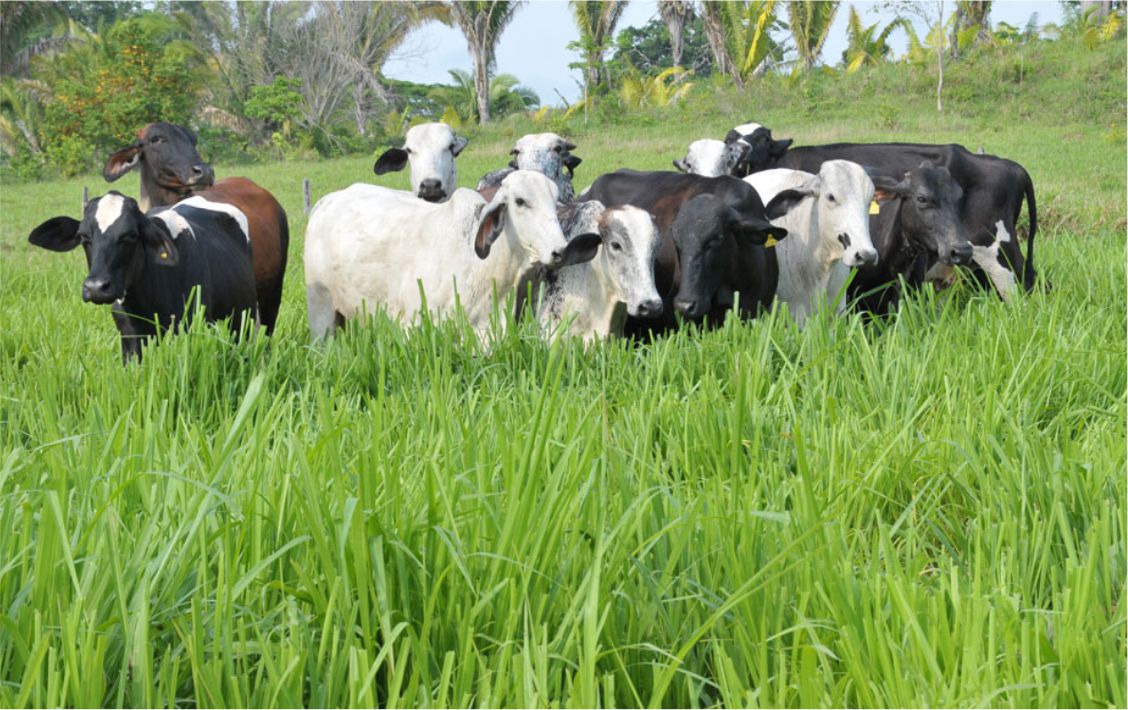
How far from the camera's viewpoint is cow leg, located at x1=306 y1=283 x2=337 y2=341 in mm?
6488

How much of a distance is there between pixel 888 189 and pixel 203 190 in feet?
13.9

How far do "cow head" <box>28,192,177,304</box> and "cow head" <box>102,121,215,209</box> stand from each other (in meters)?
2.47

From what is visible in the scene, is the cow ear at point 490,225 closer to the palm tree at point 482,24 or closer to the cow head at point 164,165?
the cow head at point 164,165

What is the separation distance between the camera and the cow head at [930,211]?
21.1 ft

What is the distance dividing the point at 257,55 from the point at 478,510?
42.0 metres

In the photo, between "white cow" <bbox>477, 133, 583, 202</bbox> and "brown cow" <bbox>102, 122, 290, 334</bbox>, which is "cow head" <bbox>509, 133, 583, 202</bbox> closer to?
"white cow" <bbox>477, 133, 583, 202</bbox>

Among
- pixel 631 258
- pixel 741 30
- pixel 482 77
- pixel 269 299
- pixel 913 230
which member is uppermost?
pixel 741 30

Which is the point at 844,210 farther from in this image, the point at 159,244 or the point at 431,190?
the point at 159,244

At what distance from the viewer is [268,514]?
7.14ft

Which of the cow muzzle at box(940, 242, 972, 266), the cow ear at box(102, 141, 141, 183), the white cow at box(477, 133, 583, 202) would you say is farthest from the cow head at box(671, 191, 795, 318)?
the cow ear at box(102, 141, 141, 183)

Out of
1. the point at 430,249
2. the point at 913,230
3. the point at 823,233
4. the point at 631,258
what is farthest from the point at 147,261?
the point at 913,230

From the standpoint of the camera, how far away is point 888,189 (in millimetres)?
6578

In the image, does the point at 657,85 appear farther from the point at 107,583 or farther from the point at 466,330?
the point at 107,583

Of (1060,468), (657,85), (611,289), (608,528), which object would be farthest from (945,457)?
(657,85)
